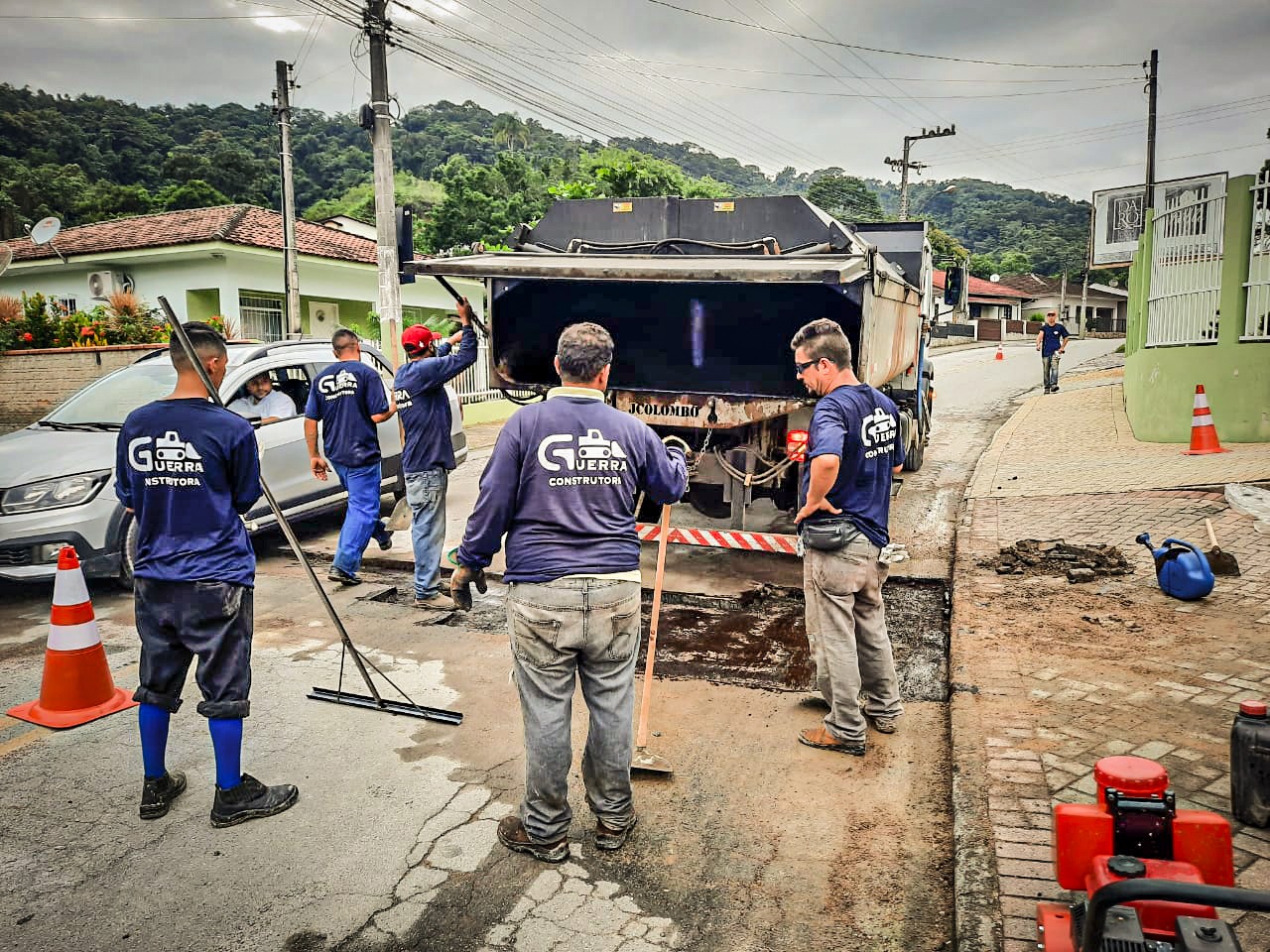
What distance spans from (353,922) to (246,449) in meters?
1.75

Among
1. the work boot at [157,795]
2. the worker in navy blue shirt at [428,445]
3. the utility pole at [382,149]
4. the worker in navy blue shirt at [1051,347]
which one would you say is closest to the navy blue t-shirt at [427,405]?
the worker in navy blue shirt at [428,445]

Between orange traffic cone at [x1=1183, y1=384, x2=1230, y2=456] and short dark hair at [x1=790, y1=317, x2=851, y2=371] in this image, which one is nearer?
short dark hair at [x1=790, y1=317, x2=851, y2=371]

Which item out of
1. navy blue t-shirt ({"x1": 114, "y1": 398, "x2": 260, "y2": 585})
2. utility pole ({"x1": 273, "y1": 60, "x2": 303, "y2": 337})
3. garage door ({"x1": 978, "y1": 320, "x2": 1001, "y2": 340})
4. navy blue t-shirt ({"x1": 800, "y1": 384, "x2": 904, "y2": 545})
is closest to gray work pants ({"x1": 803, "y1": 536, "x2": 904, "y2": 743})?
navy blue t-shirt ({"x1": 800, "y1": 384, "x2": 904, "y2": 545})

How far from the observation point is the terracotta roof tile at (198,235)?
20.0 metres

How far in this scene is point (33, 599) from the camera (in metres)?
6.55

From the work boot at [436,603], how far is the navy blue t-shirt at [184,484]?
2.82m

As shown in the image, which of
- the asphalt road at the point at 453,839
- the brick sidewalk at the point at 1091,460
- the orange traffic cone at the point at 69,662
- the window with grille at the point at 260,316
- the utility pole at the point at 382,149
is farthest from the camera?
the window with grille at the point at 260,316

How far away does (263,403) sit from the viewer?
25.7ft

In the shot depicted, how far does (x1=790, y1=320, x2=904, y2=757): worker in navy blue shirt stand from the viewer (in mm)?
4051

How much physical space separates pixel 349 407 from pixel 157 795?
3565mm

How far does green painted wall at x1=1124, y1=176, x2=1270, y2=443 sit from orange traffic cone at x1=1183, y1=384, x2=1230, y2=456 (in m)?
0.64

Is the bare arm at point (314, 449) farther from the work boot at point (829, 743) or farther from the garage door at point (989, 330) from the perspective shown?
the garage door at point (989, 330)

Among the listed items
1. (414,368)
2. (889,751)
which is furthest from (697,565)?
(889,751)

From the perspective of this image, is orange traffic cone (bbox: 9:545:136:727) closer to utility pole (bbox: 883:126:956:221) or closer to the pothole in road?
the pothole in road
